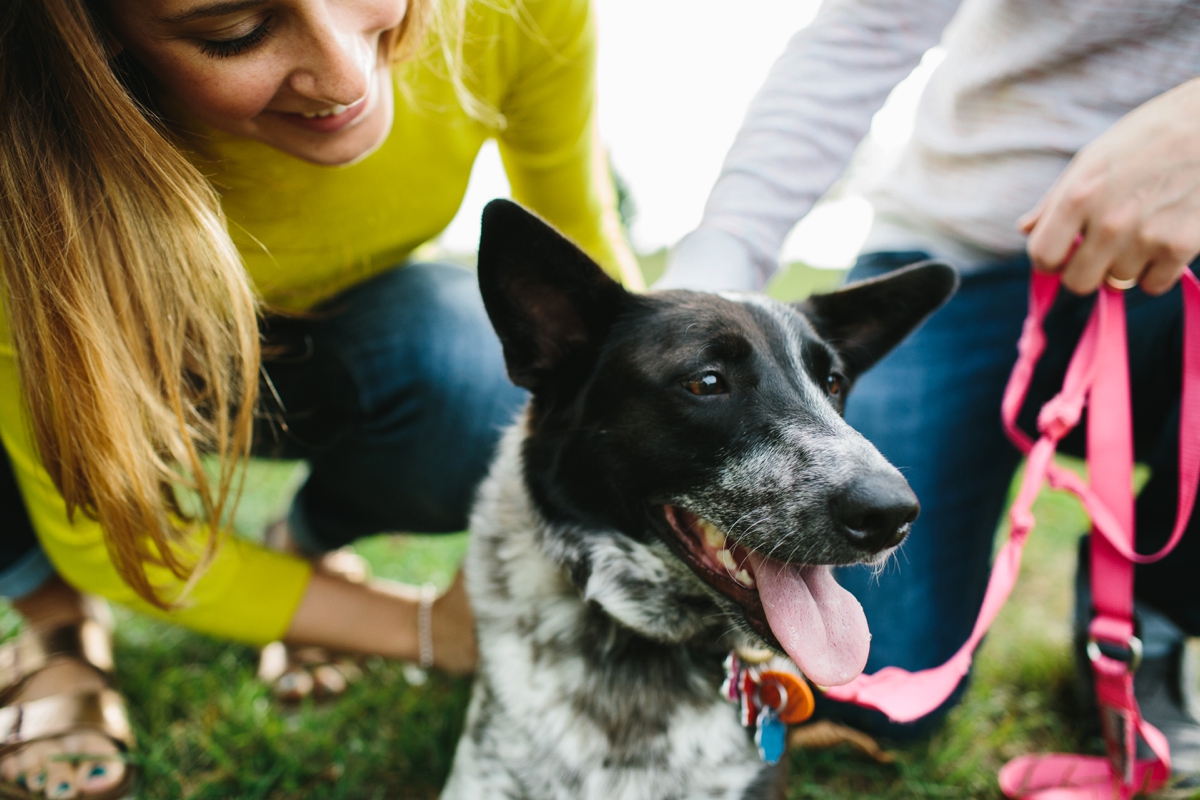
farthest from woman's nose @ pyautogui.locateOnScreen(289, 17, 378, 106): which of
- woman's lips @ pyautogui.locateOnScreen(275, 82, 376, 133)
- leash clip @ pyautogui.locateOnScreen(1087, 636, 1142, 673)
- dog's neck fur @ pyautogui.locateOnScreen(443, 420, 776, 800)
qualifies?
leash clip @ pyautogui.locateOnScreen(1087, 636, 1142, 673)

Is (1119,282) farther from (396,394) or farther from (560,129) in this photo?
(396,394)

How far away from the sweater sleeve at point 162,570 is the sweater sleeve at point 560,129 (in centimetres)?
132

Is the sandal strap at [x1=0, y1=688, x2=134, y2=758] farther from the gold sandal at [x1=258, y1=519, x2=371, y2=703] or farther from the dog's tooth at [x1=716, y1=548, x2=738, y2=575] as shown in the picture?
the dog's tooth at [x1=716, y1=548, x2=738, y2=575]

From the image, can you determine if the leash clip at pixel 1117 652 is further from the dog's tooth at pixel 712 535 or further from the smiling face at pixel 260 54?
the smiling face at pixel 260 54

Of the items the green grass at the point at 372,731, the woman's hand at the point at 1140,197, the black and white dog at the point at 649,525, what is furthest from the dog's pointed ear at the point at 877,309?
the green grass at the point at 372,731

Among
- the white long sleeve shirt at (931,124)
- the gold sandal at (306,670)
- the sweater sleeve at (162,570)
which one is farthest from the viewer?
the gold sandal at (306,670)

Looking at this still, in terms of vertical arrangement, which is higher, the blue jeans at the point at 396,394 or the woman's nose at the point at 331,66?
the woman's nose at the point at 331,66

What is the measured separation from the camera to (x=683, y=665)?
1746 mm

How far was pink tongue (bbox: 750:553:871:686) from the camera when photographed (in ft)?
4.57

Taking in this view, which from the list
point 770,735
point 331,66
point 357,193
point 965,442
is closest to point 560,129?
point 357,193

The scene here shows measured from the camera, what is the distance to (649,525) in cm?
163

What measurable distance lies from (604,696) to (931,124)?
210 cm

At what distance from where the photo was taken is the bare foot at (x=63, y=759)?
1.75 meters

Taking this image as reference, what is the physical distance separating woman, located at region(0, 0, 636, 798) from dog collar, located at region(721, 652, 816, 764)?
3.07 feet
